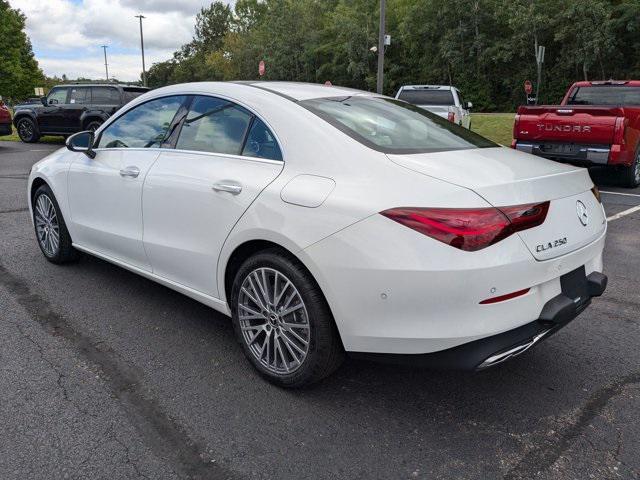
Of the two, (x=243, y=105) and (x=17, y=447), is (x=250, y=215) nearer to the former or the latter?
(x=243, y=105)

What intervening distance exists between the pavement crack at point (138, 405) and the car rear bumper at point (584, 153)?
6728 mm

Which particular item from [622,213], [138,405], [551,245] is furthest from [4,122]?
[551,245]

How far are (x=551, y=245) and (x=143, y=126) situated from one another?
110 inches

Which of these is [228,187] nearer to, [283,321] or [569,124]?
[283,321]

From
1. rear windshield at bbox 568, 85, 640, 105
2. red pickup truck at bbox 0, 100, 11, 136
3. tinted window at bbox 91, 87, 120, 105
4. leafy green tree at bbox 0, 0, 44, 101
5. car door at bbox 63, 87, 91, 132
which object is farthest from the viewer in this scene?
leafy green tree at bbox 0, 0, 44, 101

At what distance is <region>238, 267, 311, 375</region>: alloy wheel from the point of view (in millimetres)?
2664

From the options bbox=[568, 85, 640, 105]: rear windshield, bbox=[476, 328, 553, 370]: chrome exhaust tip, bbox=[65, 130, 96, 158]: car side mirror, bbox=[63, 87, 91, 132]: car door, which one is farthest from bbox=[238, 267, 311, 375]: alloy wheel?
bbox=[63, 87, 91, 132]: car door

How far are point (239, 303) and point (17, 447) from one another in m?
1.20

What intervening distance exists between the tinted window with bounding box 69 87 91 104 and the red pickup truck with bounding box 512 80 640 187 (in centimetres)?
1192

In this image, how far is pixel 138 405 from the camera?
2.65 metres

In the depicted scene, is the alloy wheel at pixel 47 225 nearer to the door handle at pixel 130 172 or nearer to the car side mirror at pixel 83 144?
the car side mirror at pixel 83 144

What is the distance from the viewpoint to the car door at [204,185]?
2871mm

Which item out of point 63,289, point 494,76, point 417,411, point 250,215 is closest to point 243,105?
Answer: point 250,215

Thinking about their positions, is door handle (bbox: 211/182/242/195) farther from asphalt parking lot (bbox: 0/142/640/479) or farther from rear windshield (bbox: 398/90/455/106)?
rear windshield (bbox: 398/90/455/106)
